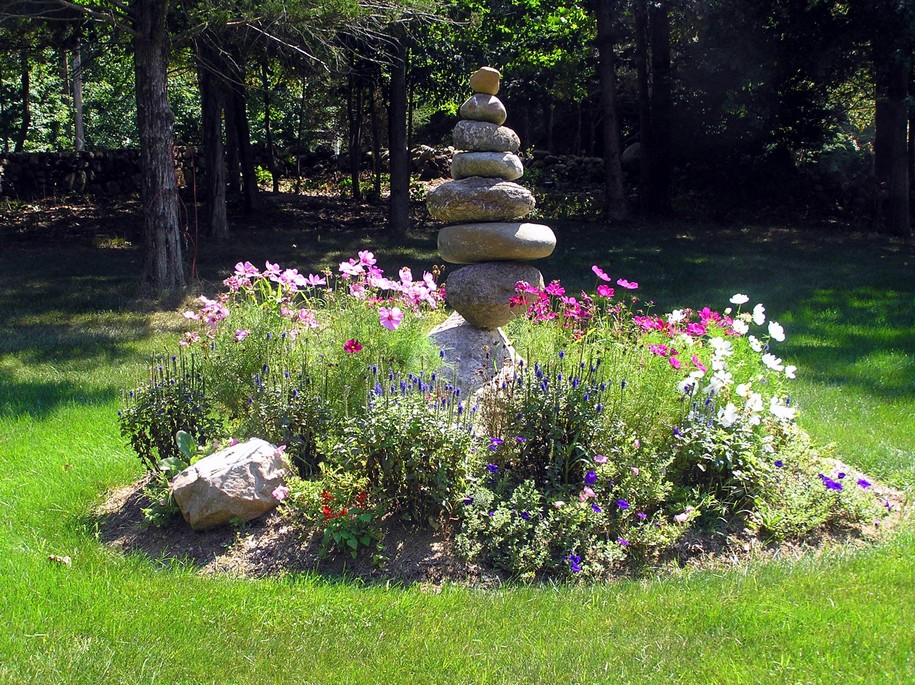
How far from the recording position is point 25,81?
1992cm

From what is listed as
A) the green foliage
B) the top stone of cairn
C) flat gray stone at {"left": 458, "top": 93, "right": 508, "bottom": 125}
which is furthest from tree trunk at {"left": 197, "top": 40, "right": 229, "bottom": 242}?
the green foliage

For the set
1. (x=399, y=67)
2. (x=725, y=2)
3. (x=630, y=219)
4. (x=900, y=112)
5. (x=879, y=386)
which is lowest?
(x=879, y=386)

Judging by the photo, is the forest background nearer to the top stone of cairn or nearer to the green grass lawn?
the top stone of cairn

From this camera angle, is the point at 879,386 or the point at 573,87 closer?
the point at 879,386

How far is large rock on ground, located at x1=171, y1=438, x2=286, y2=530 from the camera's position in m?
4.04

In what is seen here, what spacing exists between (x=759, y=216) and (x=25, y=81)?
56.8 ft

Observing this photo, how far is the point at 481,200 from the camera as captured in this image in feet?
21.0

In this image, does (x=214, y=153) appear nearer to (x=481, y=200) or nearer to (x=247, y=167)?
(x=247, y=167)

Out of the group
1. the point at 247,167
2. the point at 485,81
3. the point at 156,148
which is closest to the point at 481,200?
the point at 485,81

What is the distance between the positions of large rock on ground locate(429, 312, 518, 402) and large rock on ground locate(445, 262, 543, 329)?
153 mm

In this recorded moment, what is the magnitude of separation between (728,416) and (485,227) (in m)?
2.67

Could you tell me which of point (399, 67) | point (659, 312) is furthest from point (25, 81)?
point (659, 312)

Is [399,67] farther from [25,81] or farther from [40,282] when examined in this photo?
[25,81]

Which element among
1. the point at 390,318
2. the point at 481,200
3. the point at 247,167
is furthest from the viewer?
the point at 247,167
